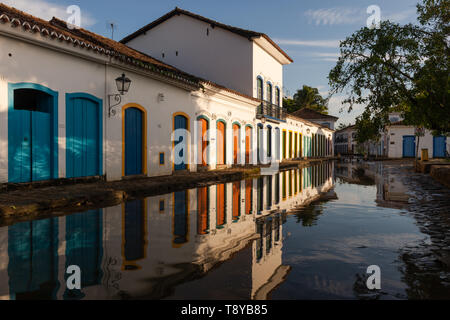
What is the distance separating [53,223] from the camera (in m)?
5.55

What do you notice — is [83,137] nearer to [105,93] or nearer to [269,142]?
[105,93]

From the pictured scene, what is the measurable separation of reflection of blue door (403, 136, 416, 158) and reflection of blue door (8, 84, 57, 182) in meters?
42.7

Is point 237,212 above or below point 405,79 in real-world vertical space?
below

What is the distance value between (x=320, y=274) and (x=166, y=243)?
6.36 feet

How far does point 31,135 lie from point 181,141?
7062mm

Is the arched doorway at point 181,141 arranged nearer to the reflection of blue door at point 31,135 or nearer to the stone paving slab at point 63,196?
the stone paving slab at point 63,196

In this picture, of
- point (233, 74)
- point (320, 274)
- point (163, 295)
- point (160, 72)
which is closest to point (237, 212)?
point (320, 274)

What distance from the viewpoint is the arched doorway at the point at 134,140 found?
12.2 metres

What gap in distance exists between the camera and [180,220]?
5844 mm

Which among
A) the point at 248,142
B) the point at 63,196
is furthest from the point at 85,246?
the point at 248,142

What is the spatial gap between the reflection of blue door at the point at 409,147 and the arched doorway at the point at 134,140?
38.9 m

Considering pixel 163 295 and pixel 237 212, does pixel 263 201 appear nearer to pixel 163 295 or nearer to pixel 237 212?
pixel 237 212

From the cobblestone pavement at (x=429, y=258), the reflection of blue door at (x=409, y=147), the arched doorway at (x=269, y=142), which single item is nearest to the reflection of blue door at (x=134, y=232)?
the cobblestone pavement at (x=429, y=258)

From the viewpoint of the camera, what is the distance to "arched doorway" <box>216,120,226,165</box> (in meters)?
19.1
